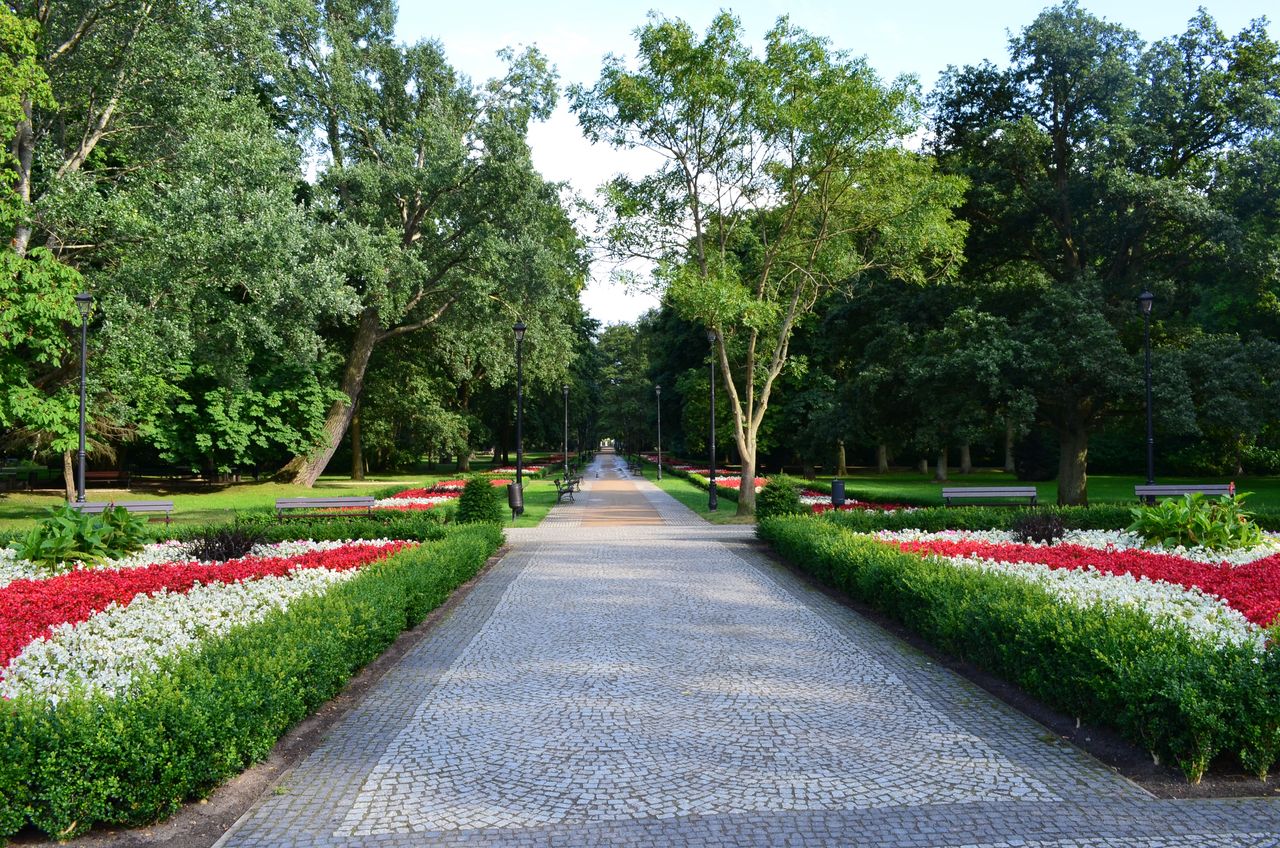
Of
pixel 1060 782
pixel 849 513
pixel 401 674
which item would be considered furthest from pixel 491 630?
pixel 849 513

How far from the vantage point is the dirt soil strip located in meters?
3.88

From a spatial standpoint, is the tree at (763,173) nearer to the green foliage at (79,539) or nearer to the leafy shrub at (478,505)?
the leafy shrub at (478,505)

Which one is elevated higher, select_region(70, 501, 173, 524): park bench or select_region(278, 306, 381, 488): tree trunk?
select_region(278, 306, 381, 488): tree trunk

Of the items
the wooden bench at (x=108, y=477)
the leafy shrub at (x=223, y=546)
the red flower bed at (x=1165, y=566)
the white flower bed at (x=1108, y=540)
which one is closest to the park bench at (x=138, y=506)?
the leafy shrub at (x=223, y=546)

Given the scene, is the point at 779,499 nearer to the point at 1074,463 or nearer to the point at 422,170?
the point at 1074,463

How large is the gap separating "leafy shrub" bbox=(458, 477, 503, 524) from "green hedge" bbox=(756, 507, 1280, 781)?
9.87m

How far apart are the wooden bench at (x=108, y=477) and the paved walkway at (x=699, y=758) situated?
102 ft

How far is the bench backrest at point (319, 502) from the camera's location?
17031mm

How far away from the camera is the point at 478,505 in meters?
16.5

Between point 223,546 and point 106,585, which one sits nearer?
point 106,585

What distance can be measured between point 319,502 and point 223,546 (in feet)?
18.1

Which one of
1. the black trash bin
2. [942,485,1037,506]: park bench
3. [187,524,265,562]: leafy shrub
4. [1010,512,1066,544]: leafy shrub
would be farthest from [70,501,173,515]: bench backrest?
[942,485,1037,506]: park bench

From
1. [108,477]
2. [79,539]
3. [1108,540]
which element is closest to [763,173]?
[1108,540]

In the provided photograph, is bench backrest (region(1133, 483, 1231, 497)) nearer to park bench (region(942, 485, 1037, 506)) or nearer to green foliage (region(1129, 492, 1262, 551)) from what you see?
park bench (region(942, 485, 1037, 506))
